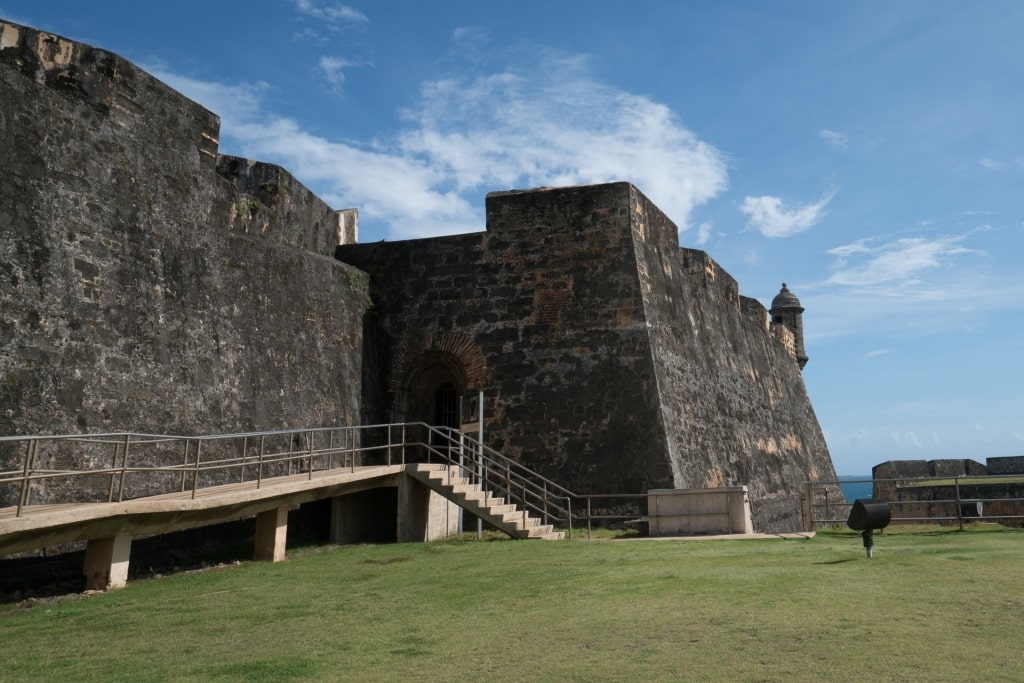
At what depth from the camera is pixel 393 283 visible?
18.5 m

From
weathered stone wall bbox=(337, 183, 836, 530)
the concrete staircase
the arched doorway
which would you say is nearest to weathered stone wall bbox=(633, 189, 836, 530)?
weathered stone wall bbox=(337, 183, 836, 530)

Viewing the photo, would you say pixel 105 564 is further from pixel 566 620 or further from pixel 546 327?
pixel 546 327

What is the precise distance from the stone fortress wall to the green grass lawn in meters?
3.50

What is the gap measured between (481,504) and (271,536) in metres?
3.26

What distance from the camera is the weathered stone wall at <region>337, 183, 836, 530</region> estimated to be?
16.3 metres

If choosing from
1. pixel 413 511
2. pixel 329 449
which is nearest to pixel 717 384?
pixel 413 511

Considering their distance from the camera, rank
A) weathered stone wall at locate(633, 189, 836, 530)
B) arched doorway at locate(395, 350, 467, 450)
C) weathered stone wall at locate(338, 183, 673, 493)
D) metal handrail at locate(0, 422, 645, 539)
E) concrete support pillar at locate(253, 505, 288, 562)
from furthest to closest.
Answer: arched doorway at locate(395, 350, 467, 450), weathered stone wall at locate(633, 189, 836, 530), weathered stone wall at locate(338, 183, 673, 493), concrete support pillar at locate(253, 505, 288, 562), metal handrail at locate(0, 422, 645, 539)

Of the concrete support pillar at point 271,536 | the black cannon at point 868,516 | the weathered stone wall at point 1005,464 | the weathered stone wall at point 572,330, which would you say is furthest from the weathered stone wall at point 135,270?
the weathered stone wall at point 1005,464

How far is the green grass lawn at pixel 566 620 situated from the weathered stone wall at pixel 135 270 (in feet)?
9.39

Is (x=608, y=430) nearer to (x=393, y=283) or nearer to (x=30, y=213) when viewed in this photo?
(x=393, y=283)

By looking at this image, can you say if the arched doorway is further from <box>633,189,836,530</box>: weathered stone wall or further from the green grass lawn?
the green grass lawn

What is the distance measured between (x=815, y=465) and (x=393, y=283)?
703 inches

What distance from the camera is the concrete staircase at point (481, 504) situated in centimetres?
1340

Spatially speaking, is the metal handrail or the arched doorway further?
the arched doorway
